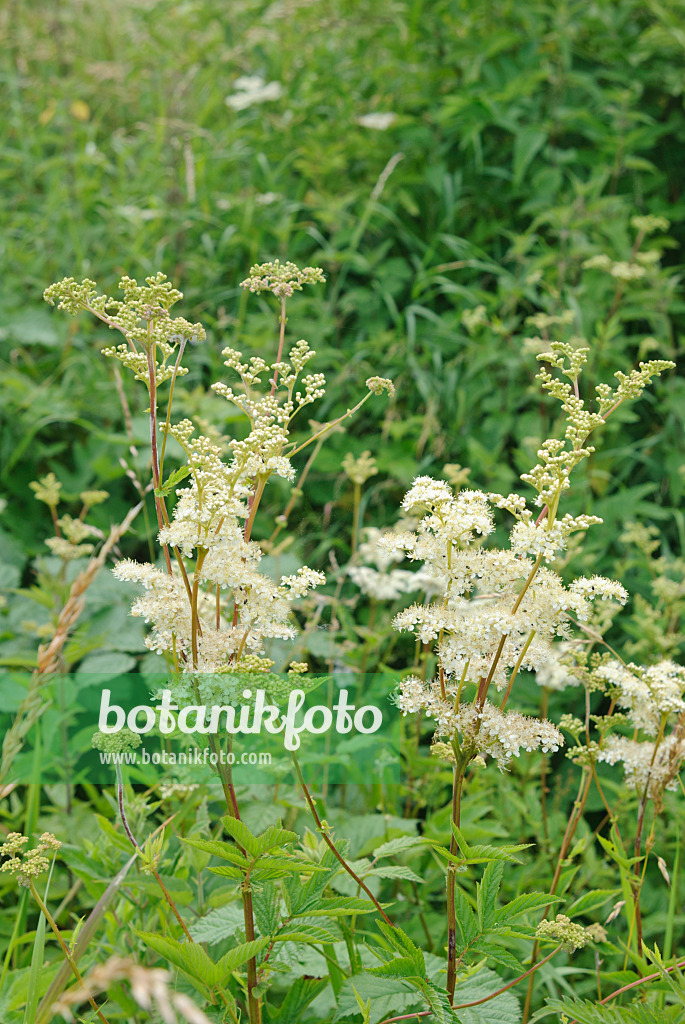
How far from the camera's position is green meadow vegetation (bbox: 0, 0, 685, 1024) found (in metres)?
1.15

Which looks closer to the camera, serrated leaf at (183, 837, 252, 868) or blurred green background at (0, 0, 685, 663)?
serrated leaf at (183, 837, 252, 868)

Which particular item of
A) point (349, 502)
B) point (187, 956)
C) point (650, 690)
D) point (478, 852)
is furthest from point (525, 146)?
point (187, 956)

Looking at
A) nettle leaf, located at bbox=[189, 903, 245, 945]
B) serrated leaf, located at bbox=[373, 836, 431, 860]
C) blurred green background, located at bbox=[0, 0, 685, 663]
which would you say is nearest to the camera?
nettle leaf, located at bbox=[189, 903, 245, 945]

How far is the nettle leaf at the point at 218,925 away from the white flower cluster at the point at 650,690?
0.76 m

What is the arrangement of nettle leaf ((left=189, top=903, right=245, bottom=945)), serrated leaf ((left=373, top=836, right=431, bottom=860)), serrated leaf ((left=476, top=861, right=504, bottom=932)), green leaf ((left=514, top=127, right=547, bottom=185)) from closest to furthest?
serrated leaf ((left=476, top=861, right=504, bottom=932)) → nettle leaf ((left=189, top=903, right=245, bottom=945)) → serrated leaf ((left=373, top=836, right=431, bottom=860)) → green leaf ((left=514, top=127, right=547, bottom=185))

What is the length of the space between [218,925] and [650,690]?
2.72 feet

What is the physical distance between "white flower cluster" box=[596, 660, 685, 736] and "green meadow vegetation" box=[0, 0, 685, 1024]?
0.01m

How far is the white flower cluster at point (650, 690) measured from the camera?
4.15 ft

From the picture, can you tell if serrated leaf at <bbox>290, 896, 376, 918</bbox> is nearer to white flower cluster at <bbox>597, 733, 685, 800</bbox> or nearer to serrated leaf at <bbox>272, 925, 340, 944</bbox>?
serrated leaf at <bbox>272, 925, 340, 944</bbox>

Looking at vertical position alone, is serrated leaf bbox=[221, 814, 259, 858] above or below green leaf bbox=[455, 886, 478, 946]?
above

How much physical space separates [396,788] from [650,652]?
3.00 feet

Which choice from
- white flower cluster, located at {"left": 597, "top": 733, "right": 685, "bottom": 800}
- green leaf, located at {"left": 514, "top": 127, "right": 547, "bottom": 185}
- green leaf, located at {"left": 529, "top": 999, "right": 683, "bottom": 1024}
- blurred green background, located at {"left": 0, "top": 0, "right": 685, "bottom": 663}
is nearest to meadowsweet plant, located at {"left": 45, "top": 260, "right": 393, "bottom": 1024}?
green leaf, located at {"left": 529, "top": 999, "right": 683, "bottom": 1024}

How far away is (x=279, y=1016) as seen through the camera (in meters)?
1.29

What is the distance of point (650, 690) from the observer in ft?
4.24
